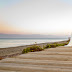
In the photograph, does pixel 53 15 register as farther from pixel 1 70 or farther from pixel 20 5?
pixel 1 70

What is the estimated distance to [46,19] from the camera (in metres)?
13.2

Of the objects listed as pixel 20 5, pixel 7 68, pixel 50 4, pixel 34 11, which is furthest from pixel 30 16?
pixel 7 68

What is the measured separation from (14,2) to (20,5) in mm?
765

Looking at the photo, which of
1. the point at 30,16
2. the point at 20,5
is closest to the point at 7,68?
the point at 20,5

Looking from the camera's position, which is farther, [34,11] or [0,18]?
[0,18]

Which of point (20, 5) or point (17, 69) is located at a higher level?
point (20, 5)

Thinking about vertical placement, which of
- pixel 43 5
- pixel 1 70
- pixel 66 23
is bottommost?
pixel 1 70

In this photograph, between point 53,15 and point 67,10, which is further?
point 53,15

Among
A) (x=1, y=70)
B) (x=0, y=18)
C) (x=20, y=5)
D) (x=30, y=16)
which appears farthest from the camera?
(x=0, y=18)

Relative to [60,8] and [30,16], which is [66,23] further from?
[30,16]

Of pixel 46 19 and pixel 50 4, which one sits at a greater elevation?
pixel 50 4

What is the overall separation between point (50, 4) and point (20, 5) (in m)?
2.86

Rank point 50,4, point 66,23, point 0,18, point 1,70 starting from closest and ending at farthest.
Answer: point 1,70 < point 50,4 < point 66,23 < point 0,18

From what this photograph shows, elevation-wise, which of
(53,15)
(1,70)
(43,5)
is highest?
(43,5)
